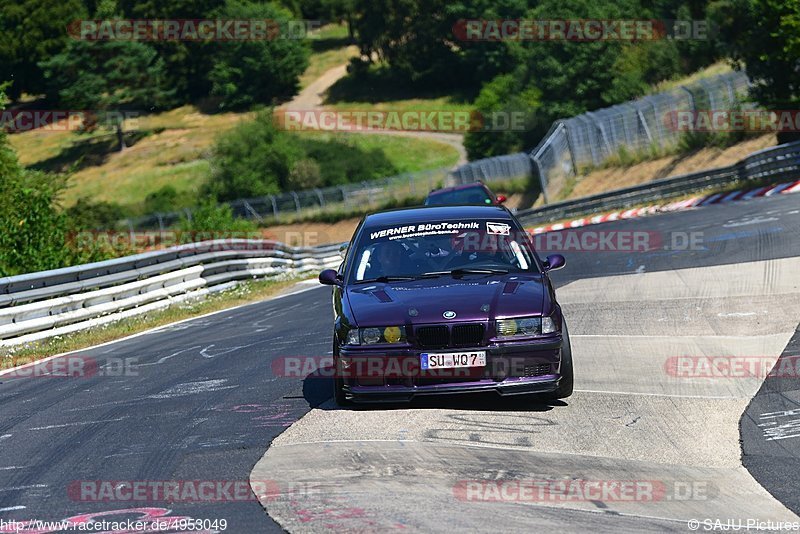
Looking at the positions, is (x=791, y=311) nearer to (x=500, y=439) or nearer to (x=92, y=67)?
(x=500, y=439)

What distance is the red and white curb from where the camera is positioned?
94.9 ft

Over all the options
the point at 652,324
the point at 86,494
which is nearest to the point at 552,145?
the point at 652,324

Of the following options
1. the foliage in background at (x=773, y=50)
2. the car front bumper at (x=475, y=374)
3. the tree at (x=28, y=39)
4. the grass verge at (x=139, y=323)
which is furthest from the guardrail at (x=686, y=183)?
the tree at (x=28, y=39)

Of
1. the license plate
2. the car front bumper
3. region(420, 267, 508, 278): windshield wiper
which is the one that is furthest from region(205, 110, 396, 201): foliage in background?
the license plate

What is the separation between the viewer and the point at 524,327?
26.8ft

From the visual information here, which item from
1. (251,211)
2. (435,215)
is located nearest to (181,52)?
(251,211)

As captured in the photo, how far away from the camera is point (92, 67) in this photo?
94.6 metres

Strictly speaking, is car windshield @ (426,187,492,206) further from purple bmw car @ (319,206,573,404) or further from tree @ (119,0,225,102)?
tree @ (119,0,225,102)

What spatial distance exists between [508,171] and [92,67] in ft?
178

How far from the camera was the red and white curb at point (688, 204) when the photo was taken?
2892 cm

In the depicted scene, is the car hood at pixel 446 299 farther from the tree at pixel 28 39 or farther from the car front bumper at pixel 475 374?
the tree at pixel 28 39

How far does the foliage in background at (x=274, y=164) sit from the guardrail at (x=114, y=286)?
4903cm

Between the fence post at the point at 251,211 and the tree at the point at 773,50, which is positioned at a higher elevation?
the tree at the point at 773,50

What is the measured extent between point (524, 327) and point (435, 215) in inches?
80.2
